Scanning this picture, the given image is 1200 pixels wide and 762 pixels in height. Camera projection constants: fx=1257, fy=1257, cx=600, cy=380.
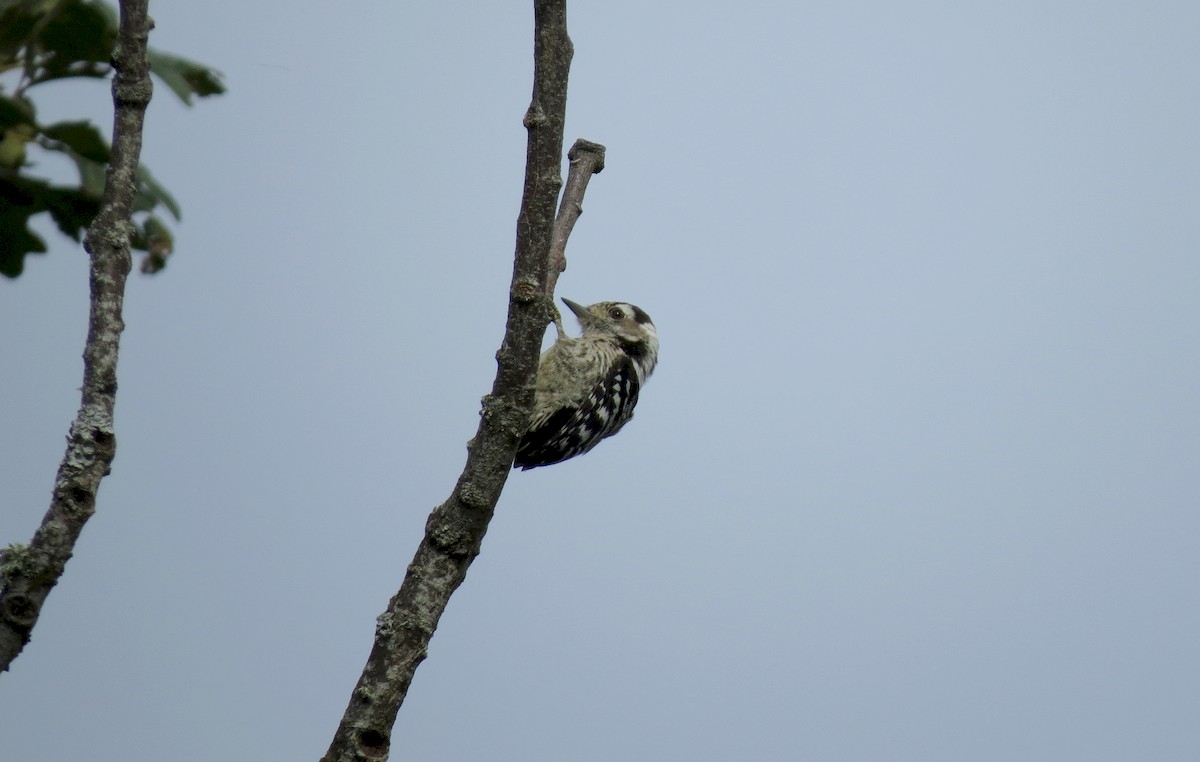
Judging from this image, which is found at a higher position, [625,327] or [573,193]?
[625,327]

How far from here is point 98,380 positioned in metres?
3.02

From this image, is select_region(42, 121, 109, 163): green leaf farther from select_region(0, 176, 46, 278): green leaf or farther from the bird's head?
the bird's head

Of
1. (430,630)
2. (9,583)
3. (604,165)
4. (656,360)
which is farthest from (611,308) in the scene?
(9,583)

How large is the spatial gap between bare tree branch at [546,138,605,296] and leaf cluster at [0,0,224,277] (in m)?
1.22

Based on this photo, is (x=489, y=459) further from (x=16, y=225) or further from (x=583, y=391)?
(x=583, y=391)

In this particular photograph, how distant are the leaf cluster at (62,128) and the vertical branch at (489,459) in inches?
47.5

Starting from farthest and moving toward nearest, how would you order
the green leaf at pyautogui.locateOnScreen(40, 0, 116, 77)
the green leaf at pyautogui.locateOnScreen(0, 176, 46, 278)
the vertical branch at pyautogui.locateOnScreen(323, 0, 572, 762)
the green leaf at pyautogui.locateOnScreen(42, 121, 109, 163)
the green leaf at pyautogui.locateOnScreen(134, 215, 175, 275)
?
the green leaf at pyautogui.locateOnScreen(134, 215, 175, 275)
the green leaf at pyautogui.locateOnScreen(0, 176, 46, 278)
the green leaf at pyautogui.locateOnScreen(42, 121, 109, 163)
the green leaf at pyautogui.locateOnScreen(40, 0, 116, 77)
the vertical branch at pyautogui.locateOnScreen(323, 0, 572, 762)

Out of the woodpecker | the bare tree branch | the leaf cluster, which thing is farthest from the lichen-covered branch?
the woodpecker

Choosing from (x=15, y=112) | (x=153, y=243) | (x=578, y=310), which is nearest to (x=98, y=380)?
(x=15, y=112)

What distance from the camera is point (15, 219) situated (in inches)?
158

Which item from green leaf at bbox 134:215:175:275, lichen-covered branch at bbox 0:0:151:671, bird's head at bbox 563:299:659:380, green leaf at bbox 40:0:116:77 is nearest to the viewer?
lichen-covered branch at bbox 0:0:151:671

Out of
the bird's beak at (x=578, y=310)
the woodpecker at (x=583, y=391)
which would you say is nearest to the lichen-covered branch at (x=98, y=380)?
the woodpecker at (x=583, y=391)

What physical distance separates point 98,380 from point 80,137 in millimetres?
1113

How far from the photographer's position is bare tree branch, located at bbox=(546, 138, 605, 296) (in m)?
4.33
